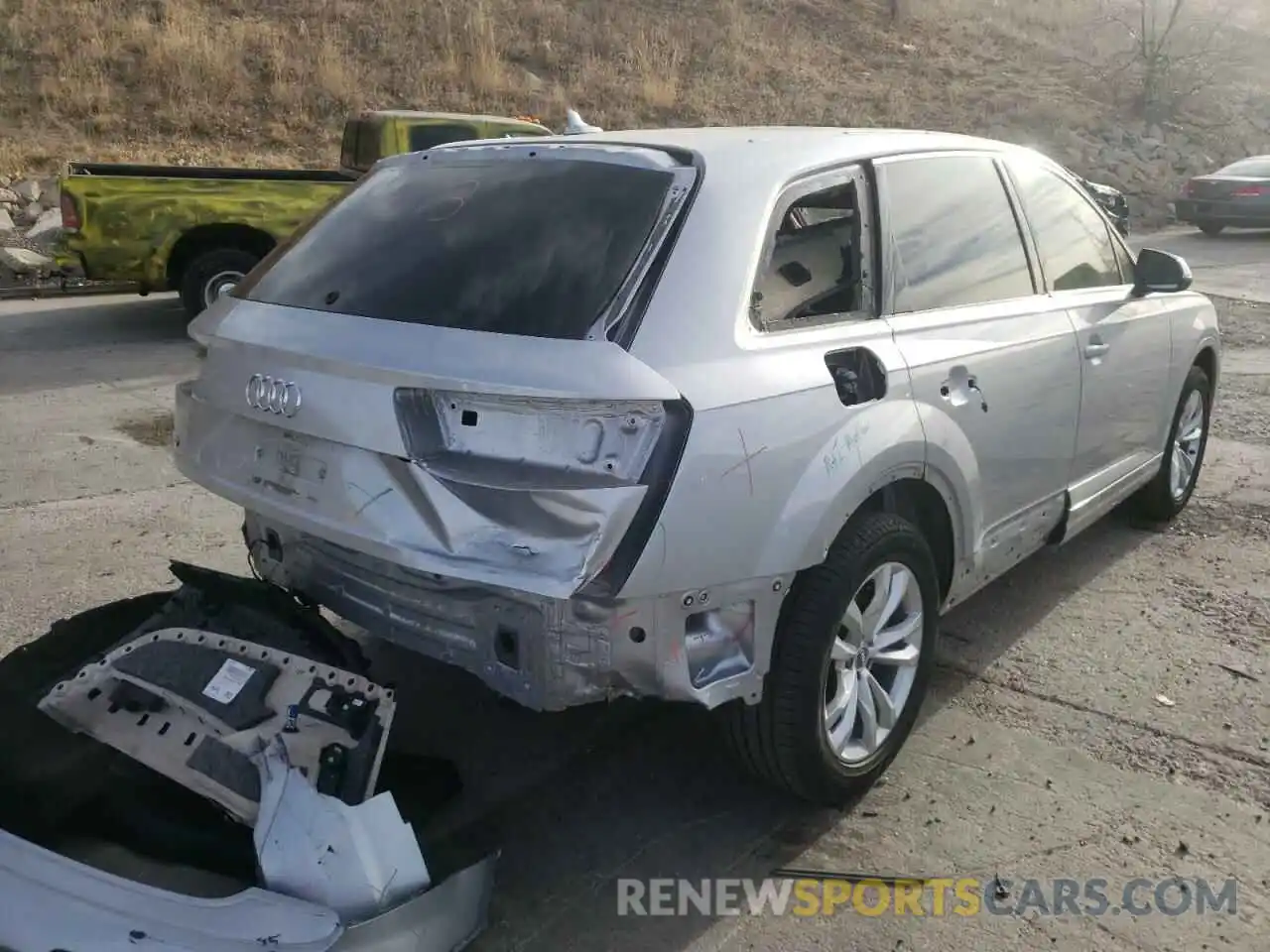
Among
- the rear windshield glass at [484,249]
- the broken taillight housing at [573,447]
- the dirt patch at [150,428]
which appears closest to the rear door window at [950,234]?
the rear windshield glass at [484,249]

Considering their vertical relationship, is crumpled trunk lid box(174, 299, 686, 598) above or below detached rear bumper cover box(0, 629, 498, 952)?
above

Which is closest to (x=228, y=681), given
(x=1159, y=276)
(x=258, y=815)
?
(x=258, y=815)

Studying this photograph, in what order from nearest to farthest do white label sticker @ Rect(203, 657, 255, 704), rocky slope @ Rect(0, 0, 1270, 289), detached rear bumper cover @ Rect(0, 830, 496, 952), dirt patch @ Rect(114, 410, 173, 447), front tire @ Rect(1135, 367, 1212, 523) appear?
detached rear bumper cover @ Rect(0, 830, 496, 952)
white label sticker @ Rect(203, 657, 255, 704)
front tire @ Rect(1135, 367, 1212, 523)
dirt patch @ Rect(114, 410, 173, 447)
rocky slope @ Rect(0, 0, 1270, 289)

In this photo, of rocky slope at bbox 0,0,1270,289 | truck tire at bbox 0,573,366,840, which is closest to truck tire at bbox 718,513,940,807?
truck tire at bbox 0,573,366,840

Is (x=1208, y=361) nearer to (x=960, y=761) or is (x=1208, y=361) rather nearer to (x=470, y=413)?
(x=960, y=761)

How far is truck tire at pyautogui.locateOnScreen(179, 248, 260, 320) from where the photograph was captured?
988 cm

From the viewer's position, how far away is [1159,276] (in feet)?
15.4

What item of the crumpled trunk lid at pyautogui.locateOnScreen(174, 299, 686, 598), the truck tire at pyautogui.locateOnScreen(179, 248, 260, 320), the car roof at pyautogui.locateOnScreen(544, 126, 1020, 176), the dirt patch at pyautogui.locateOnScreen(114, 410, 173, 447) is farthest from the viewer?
the truck tire at pyautogui.locateOnScreen(179, 248, 260, 320)

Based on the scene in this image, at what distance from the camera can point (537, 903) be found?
9.43 feet

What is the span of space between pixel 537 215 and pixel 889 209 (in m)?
1.12

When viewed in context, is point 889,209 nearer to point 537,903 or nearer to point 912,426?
point 912,426

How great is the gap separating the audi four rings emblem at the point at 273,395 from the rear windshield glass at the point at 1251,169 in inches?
789

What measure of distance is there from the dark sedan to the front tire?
1507cm

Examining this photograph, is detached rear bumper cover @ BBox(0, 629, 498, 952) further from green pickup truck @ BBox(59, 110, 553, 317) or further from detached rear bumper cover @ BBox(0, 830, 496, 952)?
green pickup truck @ BBox(59, 110, 553, 317)
